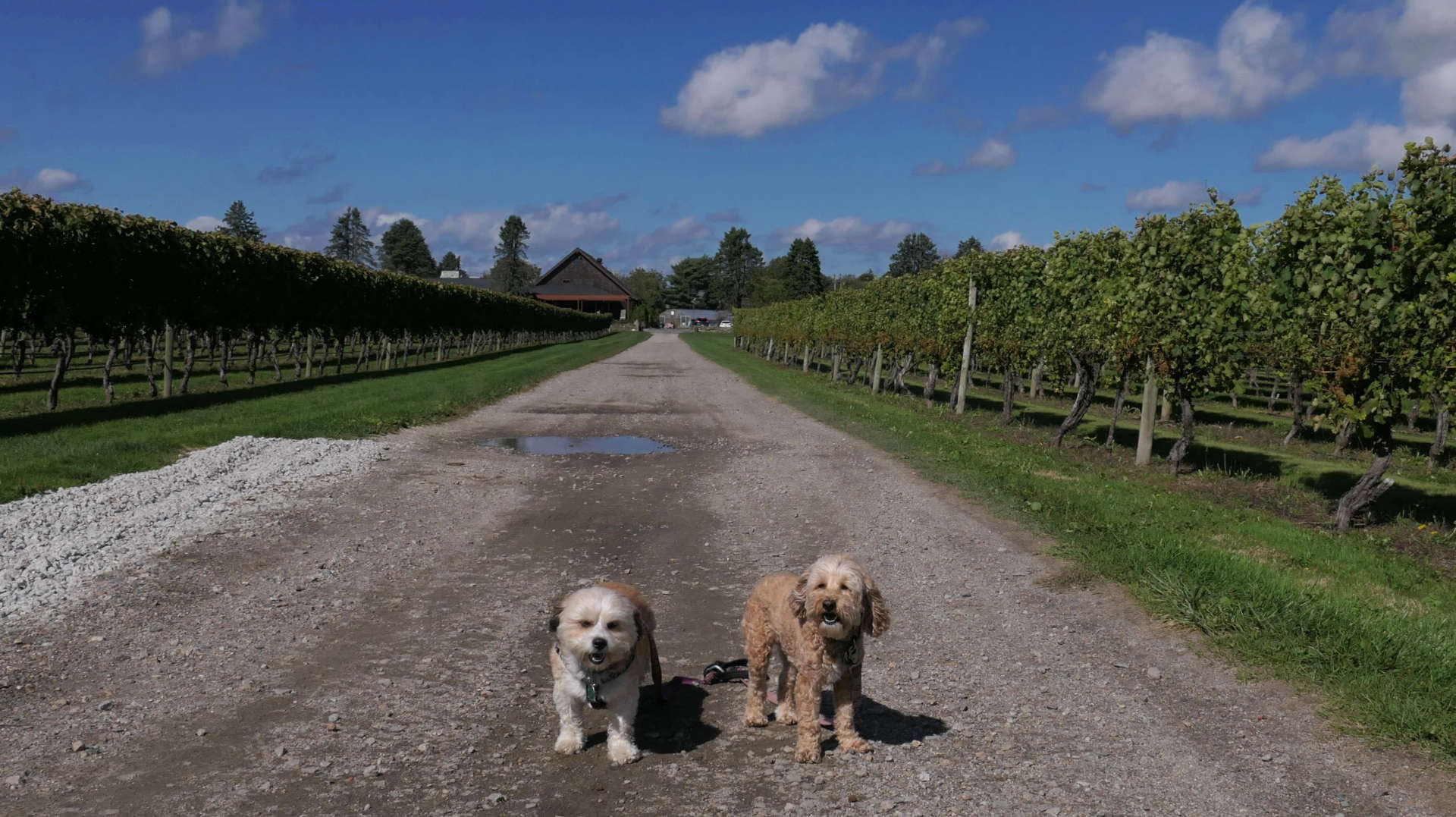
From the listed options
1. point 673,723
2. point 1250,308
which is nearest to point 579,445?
point 1250,308

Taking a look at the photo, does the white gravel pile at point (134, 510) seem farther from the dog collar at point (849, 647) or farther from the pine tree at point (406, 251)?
the pine tree at point (406, 251)

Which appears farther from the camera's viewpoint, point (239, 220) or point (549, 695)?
point (239, 220)

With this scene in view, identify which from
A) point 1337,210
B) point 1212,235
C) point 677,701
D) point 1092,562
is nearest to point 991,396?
point 1212,235

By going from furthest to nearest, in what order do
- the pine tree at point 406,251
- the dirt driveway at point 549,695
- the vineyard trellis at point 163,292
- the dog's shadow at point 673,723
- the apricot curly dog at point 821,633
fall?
the pine tree at point 406,251, the vineyard trellis at point 163,292, the dog's shadow at point 673,723, the apricot curly dog at point 821,633, the dirt driveway at point 549,695

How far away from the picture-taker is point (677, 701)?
5766mm

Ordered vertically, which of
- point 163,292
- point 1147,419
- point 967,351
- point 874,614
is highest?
point 967,351

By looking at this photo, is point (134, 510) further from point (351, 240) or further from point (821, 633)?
point (351, 240)

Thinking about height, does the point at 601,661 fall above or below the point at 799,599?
below

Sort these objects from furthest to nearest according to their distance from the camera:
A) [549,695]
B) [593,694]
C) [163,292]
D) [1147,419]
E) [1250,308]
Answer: [163,292]
[1147,419]
[1250,308]
[549,695]
[593,694]

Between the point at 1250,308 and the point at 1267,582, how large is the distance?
8672 mm

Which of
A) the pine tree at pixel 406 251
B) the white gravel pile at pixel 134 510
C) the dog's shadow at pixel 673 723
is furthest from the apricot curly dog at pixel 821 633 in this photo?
the pine tree at pixel 406 251

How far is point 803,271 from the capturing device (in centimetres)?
17638

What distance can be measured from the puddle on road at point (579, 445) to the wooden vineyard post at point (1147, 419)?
27.9 feet

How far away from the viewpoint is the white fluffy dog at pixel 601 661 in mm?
4617
